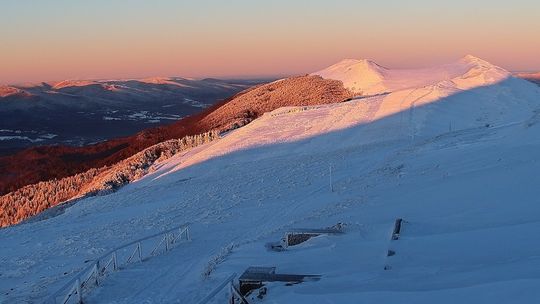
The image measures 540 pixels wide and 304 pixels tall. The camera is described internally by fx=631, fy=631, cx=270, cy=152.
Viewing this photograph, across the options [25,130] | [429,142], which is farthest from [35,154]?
[25,130]

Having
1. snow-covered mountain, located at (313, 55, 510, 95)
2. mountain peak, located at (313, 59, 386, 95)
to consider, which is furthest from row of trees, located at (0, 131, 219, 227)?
snow-covered mountain, located at (313, 55, 510, 95)

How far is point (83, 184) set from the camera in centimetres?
3288

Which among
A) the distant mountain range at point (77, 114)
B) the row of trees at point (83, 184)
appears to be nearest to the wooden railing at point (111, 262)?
the row of trees at point (83, 184)

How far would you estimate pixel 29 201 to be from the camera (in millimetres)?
30141

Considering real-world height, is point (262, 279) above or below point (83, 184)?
above

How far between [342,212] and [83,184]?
20247 millimetres

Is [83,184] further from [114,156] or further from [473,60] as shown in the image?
[473,60]

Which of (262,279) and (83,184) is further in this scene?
(83,184)

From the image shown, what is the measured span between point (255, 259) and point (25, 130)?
4868 inches

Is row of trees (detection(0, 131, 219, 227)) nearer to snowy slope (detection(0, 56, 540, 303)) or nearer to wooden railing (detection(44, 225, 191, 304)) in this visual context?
snowy slope (detection(0, 56, 540, 303))

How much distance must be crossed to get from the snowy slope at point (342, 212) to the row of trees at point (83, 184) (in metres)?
1.39

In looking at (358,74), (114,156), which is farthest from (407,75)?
(114,156)

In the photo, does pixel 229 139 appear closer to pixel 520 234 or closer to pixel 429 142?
pixel 429 142

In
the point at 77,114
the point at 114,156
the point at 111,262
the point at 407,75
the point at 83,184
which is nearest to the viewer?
the point at 111,262
